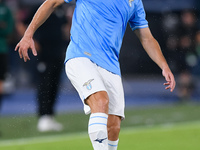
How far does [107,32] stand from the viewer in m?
5.80

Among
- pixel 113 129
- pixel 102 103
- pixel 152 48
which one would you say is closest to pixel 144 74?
pixel 152 48

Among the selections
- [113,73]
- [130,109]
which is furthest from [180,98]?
[113,73]

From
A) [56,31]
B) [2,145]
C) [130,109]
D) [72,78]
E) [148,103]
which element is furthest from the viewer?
[148,103]

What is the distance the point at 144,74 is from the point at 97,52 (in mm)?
14845

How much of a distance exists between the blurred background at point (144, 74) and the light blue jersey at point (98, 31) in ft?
16.5

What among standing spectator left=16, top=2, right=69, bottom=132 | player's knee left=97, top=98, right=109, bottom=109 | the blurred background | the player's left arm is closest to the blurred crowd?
the blurred background

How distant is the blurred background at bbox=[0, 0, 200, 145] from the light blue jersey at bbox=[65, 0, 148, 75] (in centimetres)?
502

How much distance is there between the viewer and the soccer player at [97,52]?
548 centimetres

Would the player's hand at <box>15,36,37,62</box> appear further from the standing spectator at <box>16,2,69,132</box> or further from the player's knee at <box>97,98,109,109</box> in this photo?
the standing spectator at <box>16,2,69,132</box>

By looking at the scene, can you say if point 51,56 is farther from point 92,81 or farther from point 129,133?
point 92,81

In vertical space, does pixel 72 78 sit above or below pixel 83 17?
below

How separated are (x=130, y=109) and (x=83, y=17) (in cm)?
826

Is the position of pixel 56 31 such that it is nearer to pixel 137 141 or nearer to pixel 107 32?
pixel 137 141

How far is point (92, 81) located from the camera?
5492 mm
